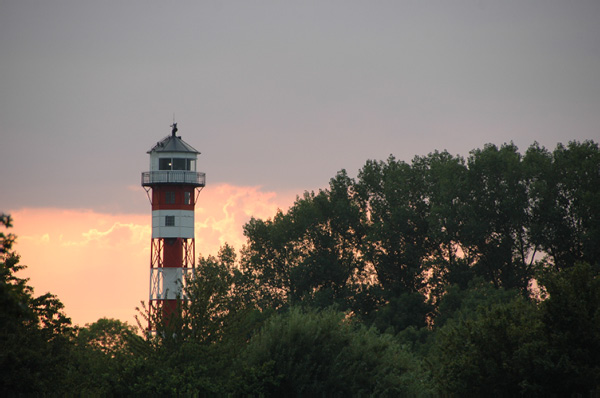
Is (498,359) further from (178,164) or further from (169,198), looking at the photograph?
(178,164)

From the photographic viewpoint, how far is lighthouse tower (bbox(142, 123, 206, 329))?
7481 cm

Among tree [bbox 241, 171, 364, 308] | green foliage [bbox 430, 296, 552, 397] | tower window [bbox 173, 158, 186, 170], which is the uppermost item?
tower window [bbox 173, 158, 186, 170]

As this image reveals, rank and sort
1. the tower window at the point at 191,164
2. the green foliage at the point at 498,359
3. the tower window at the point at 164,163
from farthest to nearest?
the tower window at the point at 191,164 < the tower window at the point at 164,163 < the green foliage at the point at 498,359

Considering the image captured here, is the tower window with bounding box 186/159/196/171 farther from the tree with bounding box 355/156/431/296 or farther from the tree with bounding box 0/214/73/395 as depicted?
the tree with bounding box 0/214/73/395

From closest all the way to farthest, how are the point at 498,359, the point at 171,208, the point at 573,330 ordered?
1. the point at 573,330
2. the point at 498,359
3. the point at 171,208

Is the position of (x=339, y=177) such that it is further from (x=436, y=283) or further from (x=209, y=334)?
(x=209, y=334)

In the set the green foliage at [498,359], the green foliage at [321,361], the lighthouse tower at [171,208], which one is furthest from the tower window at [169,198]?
the green foliage at [498,359]

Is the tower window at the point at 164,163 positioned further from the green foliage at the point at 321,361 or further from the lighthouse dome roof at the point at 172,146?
the green foliage at the point at 321,361

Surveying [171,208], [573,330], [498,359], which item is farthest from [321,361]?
[171,208]

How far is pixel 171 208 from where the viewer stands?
76.3 metres


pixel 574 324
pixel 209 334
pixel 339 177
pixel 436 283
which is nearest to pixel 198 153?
pixel 339 177

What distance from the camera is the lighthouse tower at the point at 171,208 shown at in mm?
74812

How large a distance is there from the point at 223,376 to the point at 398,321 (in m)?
36.7

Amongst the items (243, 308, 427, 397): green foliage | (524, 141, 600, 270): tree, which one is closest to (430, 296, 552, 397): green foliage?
(243, 308, 427, 397): green foliage
